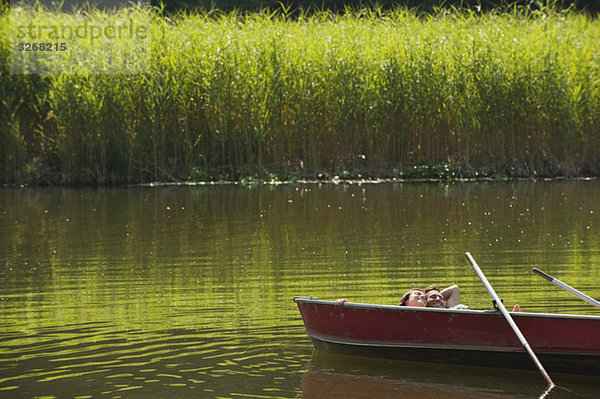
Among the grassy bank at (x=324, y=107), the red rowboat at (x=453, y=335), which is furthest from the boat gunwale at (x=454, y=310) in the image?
the grassy bank at (x=324, y=107)

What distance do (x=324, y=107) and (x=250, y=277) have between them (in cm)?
1178

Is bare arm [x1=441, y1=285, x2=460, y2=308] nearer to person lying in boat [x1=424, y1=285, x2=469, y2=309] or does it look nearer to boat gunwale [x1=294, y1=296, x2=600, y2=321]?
person lying in boat [x1=424, y1=285, x2=469, y2=309]

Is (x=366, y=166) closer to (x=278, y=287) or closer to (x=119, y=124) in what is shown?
(x=119, y=124)

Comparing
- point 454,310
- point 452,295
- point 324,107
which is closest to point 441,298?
point 452,295

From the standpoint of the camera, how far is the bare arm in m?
8.03

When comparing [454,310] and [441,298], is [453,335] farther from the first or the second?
[441,298]

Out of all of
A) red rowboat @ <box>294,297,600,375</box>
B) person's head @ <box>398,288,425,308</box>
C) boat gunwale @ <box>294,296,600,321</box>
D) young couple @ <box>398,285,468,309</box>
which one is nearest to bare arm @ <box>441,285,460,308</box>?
young couple @ <box>398,285,468,309</box>

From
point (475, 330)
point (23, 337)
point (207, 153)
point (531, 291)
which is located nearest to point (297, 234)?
point (531, 291)

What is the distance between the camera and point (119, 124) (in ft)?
73.0

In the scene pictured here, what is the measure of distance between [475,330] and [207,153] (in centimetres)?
1604

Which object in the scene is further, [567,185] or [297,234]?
[567,185]

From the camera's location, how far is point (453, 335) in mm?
7309

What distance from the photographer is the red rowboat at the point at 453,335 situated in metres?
6.93

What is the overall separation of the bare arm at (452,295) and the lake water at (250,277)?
707 mm
